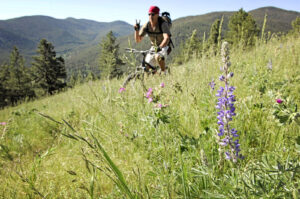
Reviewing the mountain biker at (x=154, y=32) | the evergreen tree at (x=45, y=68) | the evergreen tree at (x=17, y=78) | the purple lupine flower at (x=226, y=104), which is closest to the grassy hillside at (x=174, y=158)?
the purple lupine flower at (x=226, y=104)

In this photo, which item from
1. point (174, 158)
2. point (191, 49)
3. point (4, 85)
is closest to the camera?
point (174, 158)

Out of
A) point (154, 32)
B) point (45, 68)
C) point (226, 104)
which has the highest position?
point (154, 32)

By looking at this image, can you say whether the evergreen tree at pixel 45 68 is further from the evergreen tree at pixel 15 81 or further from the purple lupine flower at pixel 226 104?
the purple lupine flower at pixel 226 104

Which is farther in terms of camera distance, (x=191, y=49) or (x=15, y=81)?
(x=15, y=81)

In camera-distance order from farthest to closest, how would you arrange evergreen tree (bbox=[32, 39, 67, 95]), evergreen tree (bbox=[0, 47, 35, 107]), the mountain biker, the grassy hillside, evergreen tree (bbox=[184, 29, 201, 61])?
evergreen tree (bbox=[0, 47, 35, 107]), evergreen tree (bbox=[32, 39, 67, 95]), the mountain biker, evergreen tree (bbox=[184, 29, 201, 61]), the grassy hillside

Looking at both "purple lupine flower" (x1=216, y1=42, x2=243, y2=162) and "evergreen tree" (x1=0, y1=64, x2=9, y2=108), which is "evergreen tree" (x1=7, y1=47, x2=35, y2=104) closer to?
"evergreen tree" (x1=0, y1=64, x2=9, y2=108)

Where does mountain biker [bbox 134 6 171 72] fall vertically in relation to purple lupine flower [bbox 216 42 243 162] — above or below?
above

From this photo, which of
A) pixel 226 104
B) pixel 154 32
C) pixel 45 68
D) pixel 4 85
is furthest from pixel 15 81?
pixel 226 104

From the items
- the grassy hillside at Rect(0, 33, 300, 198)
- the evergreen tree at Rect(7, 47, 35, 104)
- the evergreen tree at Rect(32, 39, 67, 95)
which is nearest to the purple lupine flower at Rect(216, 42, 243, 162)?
the grassy hillside at Rect(0, 33, 300, 198)

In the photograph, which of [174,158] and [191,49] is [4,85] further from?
[174,158]

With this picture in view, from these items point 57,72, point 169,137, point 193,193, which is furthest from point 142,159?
point 57,72

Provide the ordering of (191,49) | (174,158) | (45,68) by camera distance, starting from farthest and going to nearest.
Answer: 1. (45,68)
2. (191,49)
3. (174,158)

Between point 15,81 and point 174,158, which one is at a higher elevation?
point 174,158

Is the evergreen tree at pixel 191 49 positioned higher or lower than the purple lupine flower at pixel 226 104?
higher
